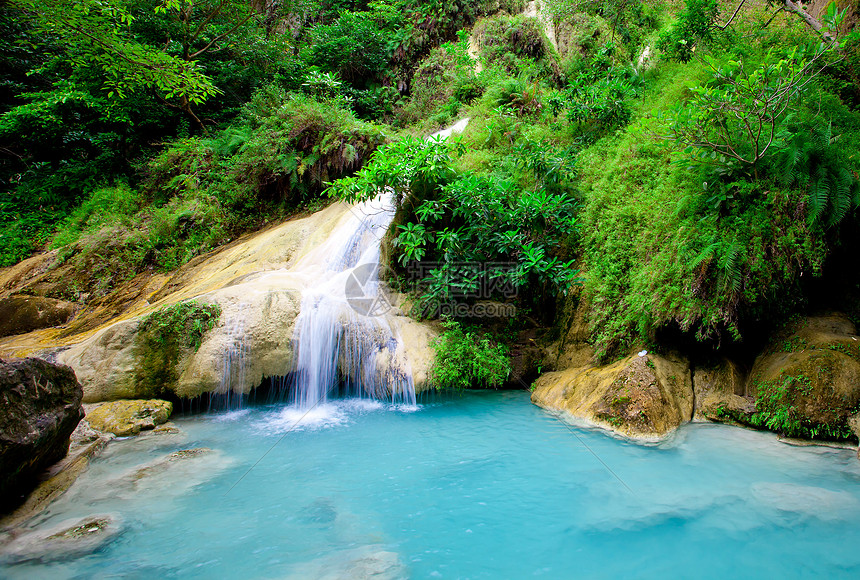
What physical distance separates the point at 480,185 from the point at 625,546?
5495 millimetres

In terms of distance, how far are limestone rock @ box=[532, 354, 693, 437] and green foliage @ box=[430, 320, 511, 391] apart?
1052 millimetres

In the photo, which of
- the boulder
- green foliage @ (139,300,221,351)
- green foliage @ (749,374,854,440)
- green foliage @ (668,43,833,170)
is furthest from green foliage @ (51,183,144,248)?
green foliage @ (749,374,854,440)

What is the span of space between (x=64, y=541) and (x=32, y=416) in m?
1.23

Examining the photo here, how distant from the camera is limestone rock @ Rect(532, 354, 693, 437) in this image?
474 centimetres

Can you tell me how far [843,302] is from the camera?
4.98 meters

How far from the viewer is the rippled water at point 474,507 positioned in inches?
113

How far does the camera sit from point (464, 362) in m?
6.63

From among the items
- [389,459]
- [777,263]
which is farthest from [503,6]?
[389,459]

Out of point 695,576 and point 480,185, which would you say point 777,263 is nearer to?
point 695,576

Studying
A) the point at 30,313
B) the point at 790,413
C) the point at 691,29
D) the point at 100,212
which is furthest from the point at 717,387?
the point at 100,212

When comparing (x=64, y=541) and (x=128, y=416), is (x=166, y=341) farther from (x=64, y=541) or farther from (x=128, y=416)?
(x=64, y=541)

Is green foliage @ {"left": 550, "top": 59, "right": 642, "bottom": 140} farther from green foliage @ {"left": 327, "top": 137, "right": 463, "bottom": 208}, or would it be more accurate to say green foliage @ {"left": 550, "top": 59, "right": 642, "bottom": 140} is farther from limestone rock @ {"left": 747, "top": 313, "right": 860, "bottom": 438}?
limestone rock @ {"left": 747, "top": 313, "right": 860, "bottom": 438}

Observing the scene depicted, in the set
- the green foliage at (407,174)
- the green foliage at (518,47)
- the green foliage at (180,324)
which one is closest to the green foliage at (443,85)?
the green foliage at (518,47)

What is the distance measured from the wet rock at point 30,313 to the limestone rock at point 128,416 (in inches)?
176
